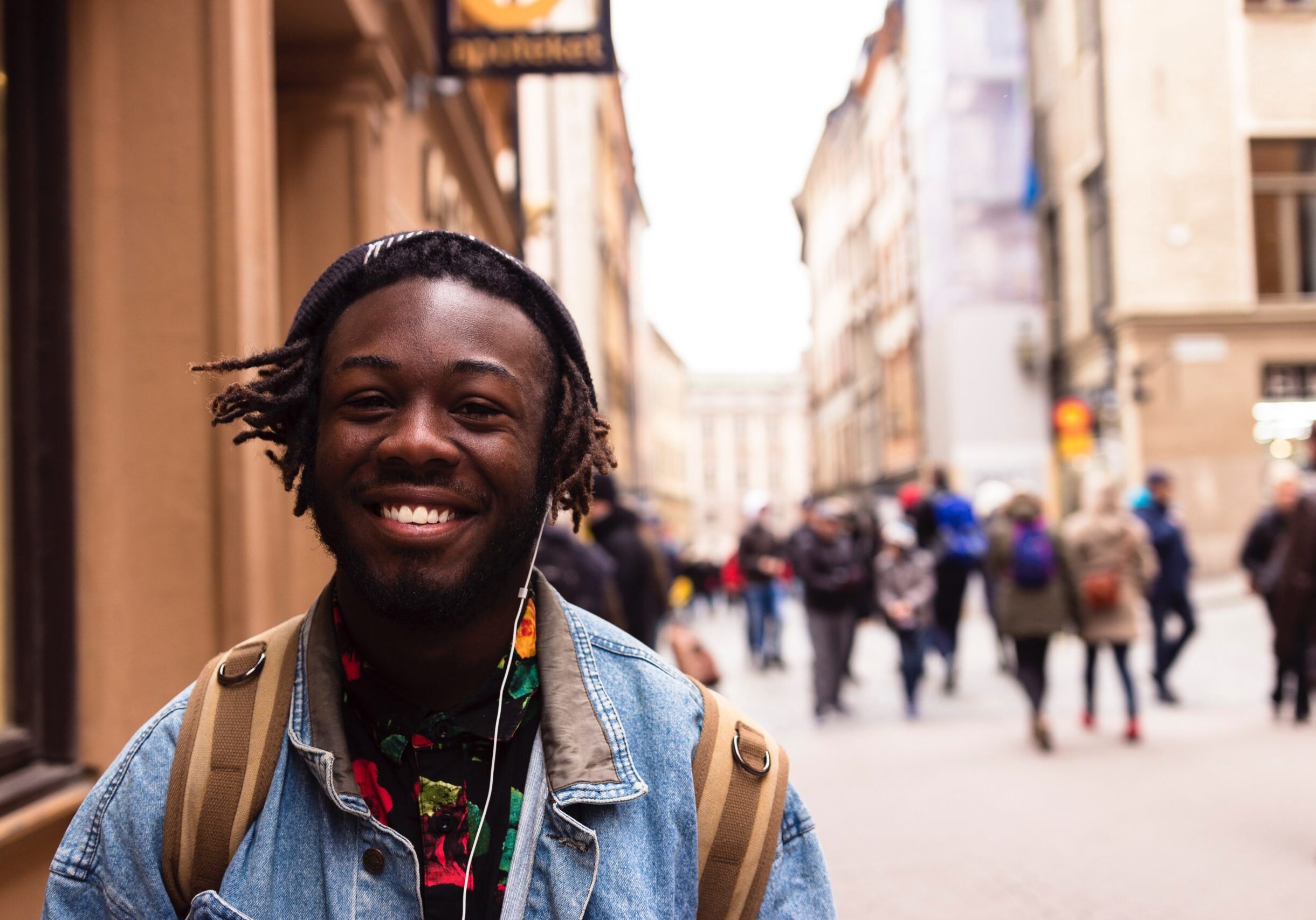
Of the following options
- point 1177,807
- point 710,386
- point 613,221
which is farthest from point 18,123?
point 710,386

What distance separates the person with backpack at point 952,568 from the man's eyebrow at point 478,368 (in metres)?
10.1

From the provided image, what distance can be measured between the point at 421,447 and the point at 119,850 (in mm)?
596

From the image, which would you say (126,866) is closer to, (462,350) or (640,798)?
(640,798)

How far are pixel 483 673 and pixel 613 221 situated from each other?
137 feet

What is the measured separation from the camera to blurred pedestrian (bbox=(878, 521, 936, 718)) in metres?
10.3

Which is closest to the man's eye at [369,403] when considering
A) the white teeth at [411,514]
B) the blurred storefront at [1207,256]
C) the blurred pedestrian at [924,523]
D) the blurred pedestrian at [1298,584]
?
the white teeth at [411,514]

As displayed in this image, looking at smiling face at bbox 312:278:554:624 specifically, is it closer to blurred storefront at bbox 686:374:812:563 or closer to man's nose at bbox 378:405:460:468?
man's nose at bbox 378:405:460:468

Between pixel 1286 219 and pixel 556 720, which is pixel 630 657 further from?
pixel 1286 219

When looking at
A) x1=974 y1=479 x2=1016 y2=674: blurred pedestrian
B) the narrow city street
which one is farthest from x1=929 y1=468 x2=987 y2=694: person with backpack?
the narrow city street

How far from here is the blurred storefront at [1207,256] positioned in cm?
2070

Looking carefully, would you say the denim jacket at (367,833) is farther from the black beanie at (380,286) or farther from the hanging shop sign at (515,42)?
the hanging shop sign at (515,42)

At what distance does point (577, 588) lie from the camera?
658 cm

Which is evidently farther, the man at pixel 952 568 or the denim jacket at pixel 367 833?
the man at pixel 952 568

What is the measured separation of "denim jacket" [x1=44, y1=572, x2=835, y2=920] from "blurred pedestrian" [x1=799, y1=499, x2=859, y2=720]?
8714 mm
